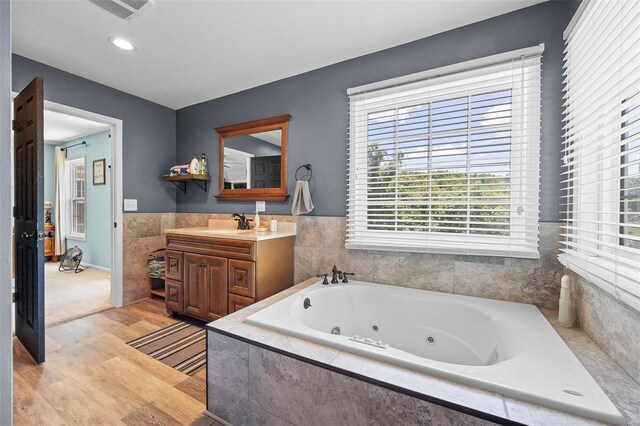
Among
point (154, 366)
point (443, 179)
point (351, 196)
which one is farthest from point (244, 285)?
point (443, 179)

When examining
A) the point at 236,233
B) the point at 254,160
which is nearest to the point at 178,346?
the point at 236,233

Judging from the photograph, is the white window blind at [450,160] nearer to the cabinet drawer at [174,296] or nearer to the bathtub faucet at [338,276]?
the bathtub faucet at [338,276]

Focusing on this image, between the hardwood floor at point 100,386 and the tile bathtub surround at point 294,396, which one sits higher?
the tile bathtub surround at point 294,396

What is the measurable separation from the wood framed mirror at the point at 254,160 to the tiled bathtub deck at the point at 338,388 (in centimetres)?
156

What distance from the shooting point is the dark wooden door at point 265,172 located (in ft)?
9.28

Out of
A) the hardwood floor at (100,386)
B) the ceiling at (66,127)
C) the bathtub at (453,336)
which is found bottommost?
the hardwood floor at (100,386)

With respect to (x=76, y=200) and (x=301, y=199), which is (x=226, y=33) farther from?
(x=76, y=200)

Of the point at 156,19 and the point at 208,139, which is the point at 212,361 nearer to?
the point at 156,19

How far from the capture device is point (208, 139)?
11.0 ft

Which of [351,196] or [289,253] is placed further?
[289,253]

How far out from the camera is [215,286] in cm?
250

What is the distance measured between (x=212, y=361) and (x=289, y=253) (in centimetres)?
128

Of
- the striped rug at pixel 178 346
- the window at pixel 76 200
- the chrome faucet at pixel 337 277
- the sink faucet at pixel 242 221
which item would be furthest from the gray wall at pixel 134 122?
the window at pixel 76 200

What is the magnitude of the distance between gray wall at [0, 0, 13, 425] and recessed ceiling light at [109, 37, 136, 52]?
1.77 m
